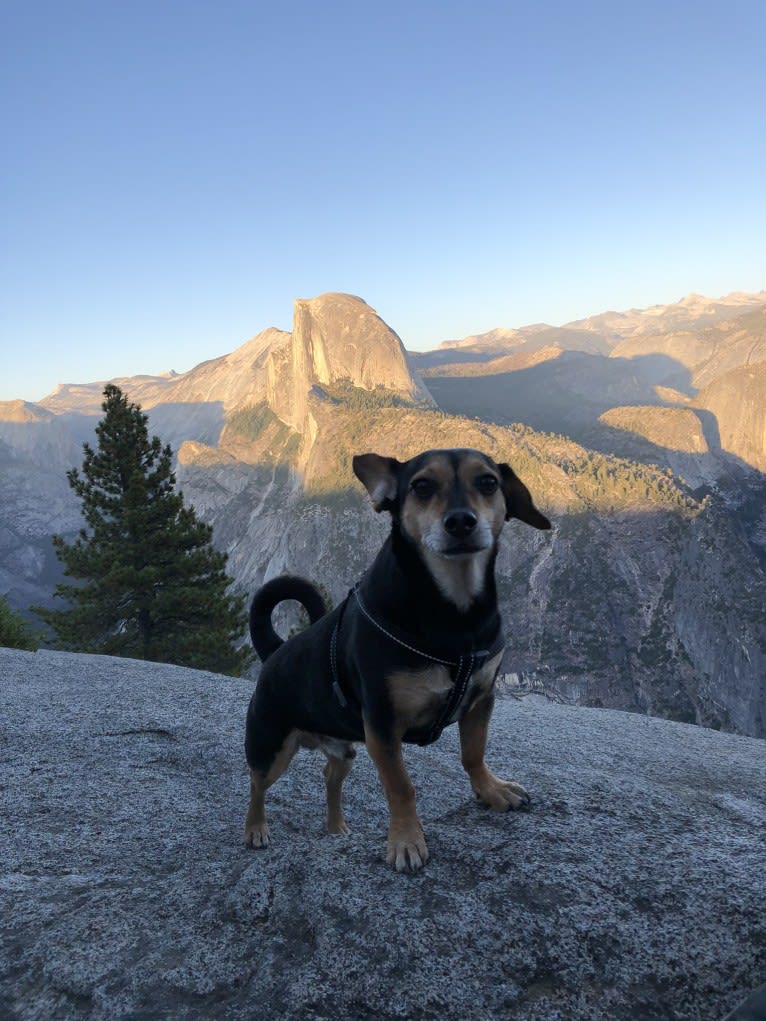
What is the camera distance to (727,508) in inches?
7628

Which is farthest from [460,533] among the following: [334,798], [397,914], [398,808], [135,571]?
[135,571]

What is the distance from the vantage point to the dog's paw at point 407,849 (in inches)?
142

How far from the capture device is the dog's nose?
3385 millimetres

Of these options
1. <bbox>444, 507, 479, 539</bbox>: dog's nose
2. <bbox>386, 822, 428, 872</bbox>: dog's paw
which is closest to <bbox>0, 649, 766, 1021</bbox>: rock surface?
<bbox>386, 822, 428, 872</bbox>: dog's paw

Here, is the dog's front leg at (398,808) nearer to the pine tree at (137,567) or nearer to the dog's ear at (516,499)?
the dog's ear at (516,499)

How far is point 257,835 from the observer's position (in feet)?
16.3

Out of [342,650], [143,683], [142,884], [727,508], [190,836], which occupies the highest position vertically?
[342,650]

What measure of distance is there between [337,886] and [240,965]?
0.64 metres

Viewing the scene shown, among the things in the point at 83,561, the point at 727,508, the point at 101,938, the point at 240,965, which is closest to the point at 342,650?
the point at 240,965

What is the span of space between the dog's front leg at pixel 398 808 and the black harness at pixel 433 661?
29cm

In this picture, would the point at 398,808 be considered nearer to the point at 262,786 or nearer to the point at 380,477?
the point at 262,786

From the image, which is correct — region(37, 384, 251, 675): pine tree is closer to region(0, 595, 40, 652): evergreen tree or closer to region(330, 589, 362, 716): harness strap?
region(0, 595, 40, 652): evergreen tree

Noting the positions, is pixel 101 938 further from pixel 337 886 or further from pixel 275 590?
pixel 275 590

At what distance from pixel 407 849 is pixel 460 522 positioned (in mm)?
2042
